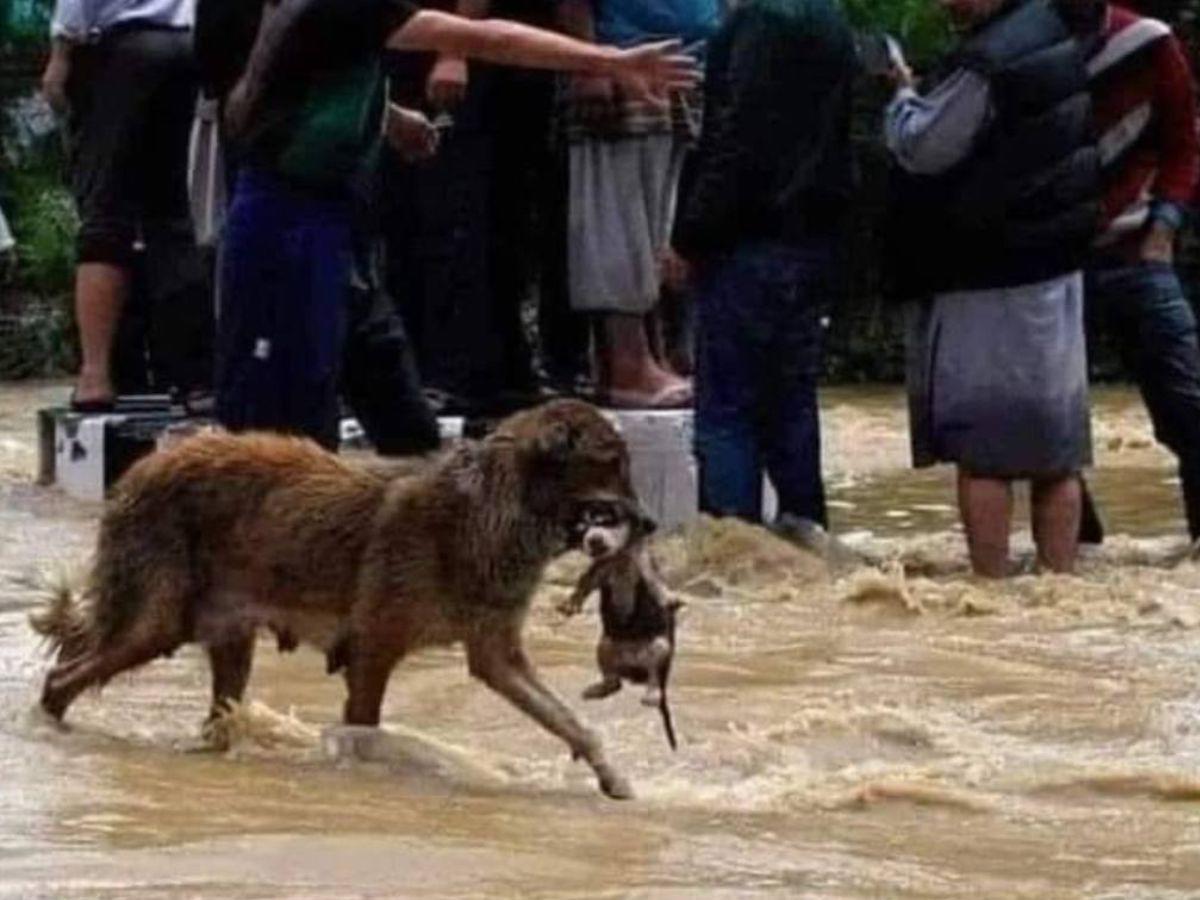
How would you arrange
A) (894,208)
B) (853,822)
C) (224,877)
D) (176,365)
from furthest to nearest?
(176,365) < (894,208) < (853,822) < (224,877)

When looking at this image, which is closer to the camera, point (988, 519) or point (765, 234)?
point (988, 519)

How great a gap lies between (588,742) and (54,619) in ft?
4.17

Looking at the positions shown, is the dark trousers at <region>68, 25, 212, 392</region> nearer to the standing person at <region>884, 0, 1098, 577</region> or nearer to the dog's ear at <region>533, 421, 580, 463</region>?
the standing person at <region>884, 0, 1098, 577</region>

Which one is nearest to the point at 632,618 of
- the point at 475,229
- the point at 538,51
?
the point at 538,51

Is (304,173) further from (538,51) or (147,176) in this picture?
(147,176)

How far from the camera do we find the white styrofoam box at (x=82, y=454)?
40.7ft

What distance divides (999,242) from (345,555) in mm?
3288

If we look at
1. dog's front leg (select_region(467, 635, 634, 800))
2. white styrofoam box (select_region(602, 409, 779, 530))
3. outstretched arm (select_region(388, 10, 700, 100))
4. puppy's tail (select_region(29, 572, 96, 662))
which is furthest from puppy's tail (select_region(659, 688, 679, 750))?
white styrofoam box (select_region(602, 409, 779, 530))

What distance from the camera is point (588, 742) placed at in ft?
24.0

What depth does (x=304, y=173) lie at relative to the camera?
873 centimetres

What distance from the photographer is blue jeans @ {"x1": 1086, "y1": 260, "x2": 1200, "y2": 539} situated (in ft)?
37.2

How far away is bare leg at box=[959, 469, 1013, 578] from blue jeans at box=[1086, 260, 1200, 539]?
104 cm

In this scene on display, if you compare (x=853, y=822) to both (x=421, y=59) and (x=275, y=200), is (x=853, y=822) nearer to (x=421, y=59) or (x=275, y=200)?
(x=275, y=200)

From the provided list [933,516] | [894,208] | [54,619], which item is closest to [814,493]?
[894,208]
